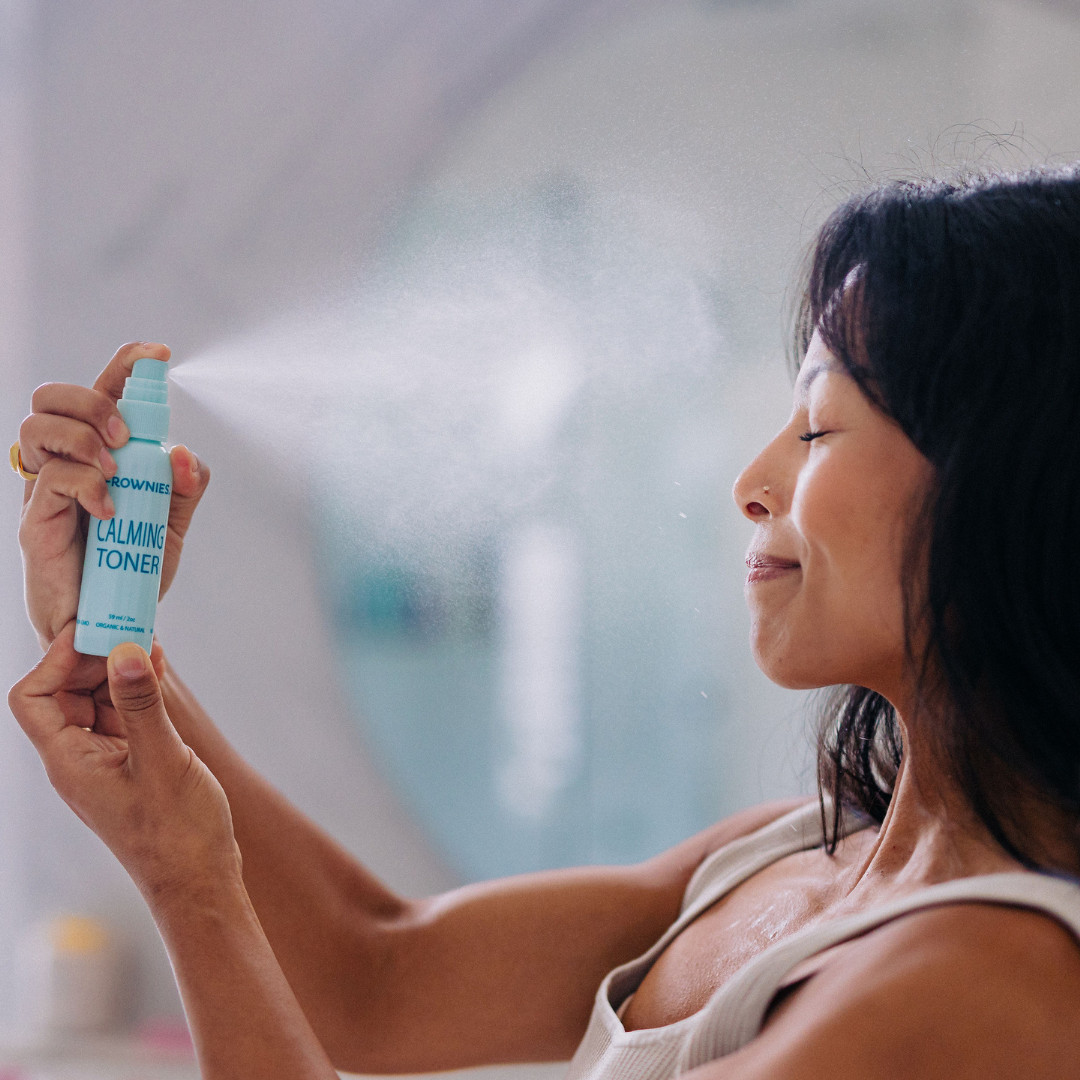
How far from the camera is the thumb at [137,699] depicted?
1.91 ft

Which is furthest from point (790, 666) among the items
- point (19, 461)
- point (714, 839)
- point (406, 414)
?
point (406, 414)

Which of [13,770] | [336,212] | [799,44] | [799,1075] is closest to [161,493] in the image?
[799,1075]

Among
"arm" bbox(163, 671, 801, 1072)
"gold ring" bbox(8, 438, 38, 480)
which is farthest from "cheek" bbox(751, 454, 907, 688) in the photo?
"gold ring" bbox(8, 438, 38, 480)

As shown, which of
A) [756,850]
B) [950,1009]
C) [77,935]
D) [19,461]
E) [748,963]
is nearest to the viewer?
[950,1009]

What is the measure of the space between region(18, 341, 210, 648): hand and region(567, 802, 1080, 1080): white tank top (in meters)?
0.45

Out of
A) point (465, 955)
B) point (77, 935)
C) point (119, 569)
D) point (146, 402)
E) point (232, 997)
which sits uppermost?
point (146, 402)

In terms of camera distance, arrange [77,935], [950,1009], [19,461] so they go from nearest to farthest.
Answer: [950,1009], [19,461], [77,935]

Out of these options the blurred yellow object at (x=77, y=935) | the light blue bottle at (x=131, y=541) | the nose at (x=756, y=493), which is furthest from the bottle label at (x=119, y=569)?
the blurred yellow object at (x=77, y=935)

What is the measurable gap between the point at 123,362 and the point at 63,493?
96mm

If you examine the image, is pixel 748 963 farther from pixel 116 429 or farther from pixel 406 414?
pixel 406 414

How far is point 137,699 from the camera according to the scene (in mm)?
587

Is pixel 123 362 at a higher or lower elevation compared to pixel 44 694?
higher

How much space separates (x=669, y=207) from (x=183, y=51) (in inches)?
22.1

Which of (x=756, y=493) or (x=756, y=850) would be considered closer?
(x=756, y=493)
